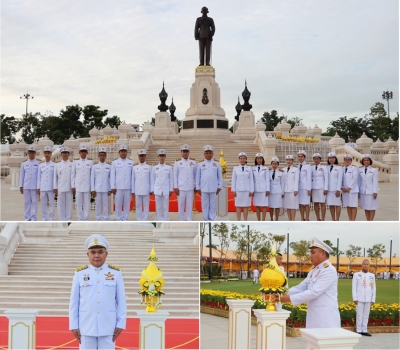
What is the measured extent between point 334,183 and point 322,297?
5.59 meters

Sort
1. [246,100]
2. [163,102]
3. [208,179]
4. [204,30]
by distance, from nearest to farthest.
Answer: [208,179], [204,30], [163,102], [246,100]

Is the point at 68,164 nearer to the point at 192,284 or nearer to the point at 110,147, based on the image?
the point at 192,284

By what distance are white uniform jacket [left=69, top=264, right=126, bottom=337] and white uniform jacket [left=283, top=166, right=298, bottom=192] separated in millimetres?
6136

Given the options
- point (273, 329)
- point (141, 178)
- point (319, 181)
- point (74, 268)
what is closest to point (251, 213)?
point (319, 181)

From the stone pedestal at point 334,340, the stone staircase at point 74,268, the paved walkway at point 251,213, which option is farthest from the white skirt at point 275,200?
the stone pedestal at point 334,340

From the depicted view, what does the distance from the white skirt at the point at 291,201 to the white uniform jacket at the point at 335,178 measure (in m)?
0.74

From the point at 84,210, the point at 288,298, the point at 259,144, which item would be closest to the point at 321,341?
the point at 288,298

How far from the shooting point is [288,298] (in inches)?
210

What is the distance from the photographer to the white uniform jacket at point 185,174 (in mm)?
10539

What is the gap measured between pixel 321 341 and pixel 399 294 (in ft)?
20.6

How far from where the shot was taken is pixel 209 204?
10688 millimetres

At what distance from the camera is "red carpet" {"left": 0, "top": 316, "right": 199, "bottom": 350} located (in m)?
7.40

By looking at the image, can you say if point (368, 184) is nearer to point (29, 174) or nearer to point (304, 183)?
point (304, 183)

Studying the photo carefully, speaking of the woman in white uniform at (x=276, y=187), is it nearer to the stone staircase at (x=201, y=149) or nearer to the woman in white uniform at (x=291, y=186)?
the woman in white uniform at (x=291, y=186)
